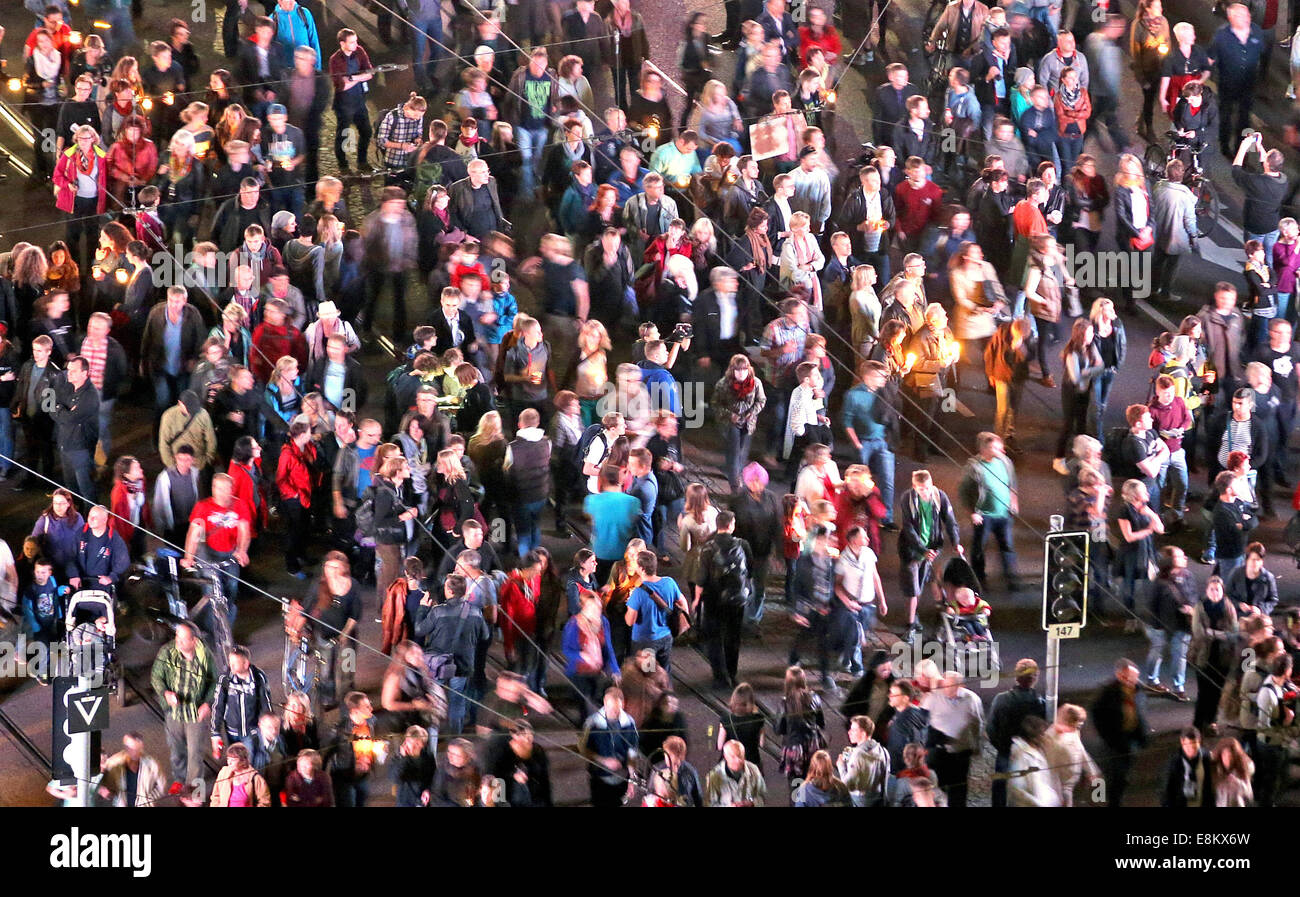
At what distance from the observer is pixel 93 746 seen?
16391 millimetres

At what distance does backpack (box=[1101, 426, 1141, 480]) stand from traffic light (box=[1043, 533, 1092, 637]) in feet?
6.34

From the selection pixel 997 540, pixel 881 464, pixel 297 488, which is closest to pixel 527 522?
pixel 297 488

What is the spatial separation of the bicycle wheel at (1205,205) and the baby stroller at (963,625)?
3.39 metres

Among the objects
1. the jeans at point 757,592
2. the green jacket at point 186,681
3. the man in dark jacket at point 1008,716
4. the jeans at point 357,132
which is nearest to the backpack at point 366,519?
the green jacket at point 186,681

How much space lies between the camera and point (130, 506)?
17.0 m

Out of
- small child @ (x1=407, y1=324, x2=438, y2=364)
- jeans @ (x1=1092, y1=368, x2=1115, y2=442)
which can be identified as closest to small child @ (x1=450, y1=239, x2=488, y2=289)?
small child @ (x1=407, y1=324, x2=438, y2=364)

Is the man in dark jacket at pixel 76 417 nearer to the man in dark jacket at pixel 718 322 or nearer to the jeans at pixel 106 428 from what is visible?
the jeans at pixel 106 428

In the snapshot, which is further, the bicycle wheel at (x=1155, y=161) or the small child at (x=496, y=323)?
the bicycle wheel at (x=1155, y=161)

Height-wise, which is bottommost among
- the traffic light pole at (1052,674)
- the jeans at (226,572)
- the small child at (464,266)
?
the traffic light pole at (1052,674)

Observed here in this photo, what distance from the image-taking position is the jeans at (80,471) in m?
17.2

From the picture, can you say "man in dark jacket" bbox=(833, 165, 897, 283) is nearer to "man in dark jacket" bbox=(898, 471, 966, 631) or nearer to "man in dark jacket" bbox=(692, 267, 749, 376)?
"man in dark jacket" bbox=(692, 267, 749, 376)

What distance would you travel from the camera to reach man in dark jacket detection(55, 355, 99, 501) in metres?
17.2

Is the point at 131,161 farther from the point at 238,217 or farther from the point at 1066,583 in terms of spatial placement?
the point at 1066,583

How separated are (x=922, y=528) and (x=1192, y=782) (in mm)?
2190
